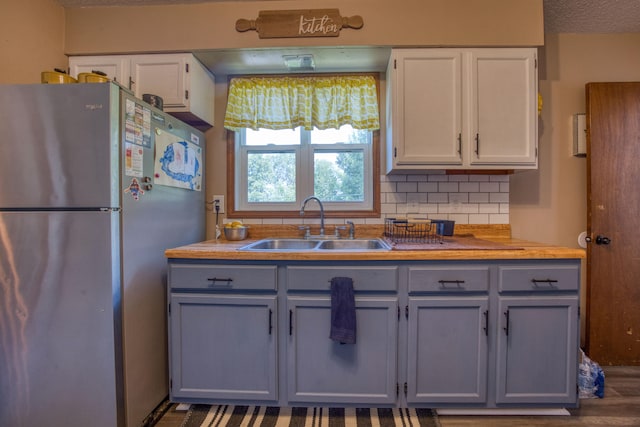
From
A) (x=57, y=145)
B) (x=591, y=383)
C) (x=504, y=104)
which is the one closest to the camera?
(x=57, y=145)

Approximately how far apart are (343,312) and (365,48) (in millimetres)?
1640

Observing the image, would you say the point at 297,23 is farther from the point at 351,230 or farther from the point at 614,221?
the point at 614,221

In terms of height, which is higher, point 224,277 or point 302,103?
point 302,103

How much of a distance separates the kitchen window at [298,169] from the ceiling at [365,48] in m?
0.19

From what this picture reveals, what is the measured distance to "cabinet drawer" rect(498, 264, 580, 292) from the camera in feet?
4.89

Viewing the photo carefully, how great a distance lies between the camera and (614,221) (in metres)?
2.11

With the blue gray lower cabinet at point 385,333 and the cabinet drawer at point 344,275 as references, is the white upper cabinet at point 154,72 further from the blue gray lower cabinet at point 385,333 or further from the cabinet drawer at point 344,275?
the cabinet drawer at point 344,275

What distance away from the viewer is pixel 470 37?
72.6 inches

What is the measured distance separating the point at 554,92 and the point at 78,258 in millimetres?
3210

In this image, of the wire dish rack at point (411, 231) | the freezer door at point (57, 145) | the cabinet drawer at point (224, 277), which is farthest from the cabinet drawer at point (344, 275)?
the freezer door at point (57, 145)

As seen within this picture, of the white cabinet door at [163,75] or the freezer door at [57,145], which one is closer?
the freezer door at [57,145]

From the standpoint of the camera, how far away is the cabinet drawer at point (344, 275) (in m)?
1.51

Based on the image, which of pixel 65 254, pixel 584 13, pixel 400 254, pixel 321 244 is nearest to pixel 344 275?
pixel 400 254

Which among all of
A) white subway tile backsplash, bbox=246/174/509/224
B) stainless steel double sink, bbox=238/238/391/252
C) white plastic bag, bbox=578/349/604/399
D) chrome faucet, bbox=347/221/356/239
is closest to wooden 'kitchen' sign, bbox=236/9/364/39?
white subway tile backsplash, bbox=246/174/509/224
